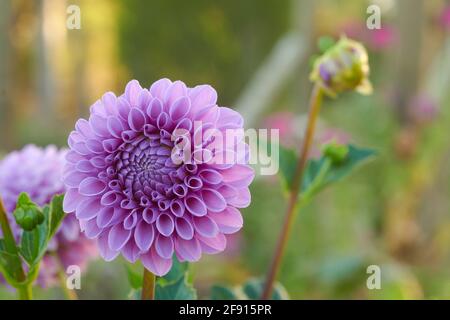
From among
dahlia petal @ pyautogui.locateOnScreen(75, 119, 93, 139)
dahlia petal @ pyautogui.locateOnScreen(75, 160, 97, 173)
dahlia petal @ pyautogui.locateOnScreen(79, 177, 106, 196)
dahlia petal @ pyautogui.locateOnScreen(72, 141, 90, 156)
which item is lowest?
dahlia petal @ pyautogui.locateOnScreen(79, 177, 106, 196)

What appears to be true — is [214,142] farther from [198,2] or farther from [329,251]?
[198,2]

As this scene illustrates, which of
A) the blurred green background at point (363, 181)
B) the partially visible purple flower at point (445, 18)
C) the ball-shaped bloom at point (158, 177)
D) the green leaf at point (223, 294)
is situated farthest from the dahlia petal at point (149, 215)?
the partially visible purple flower at point (445, 18)

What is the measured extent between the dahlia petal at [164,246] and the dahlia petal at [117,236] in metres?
0.01

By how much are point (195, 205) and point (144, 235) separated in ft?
0.09

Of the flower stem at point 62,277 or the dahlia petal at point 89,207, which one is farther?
the flower stem at point 62,277

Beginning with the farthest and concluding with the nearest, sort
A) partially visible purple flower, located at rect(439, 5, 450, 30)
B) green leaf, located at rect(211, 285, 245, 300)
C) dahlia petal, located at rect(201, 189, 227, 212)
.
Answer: partially visible purple flower, located at rect(439, 5, 450, 30)
green leaf, located at rect(211, 285, 245, 300)
dahlia petal, located at rect(201, 189, 227, 212)

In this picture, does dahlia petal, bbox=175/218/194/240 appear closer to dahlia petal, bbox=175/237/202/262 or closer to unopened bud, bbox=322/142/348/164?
dahlia petal, bbox=175/237/202/262

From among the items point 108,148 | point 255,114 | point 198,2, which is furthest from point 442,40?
point 198,2

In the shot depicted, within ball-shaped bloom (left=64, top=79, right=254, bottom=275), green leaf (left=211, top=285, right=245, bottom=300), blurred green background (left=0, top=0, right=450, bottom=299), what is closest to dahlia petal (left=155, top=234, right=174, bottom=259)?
ball-shaped bloom (left=64, top=79, right=254, bottom=275)

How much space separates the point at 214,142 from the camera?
336 millimetres

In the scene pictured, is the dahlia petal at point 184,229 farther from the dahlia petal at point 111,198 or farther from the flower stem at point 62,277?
the flower stem at point 62,277

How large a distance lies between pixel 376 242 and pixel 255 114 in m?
0.68

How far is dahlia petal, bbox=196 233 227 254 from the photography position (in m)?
0.33

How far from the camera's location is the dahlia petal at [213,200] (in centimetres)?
33
